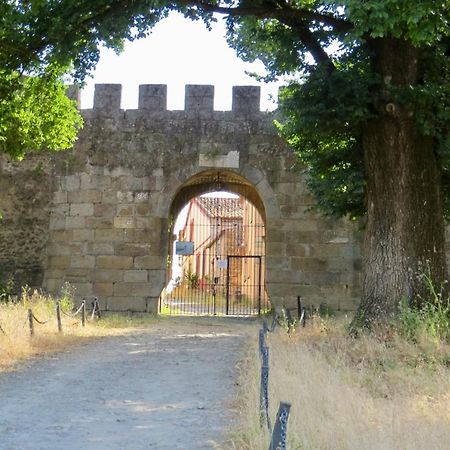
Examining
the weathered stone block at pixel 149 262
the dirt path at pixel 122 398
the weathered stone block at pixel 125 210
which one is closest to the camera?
the dirt path at pixel 122 398

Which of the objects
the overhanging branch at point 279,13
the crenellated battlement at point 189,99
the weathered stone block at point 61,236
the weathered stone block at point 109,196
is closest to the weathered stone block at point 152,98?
the crenellated battlement at point 189,99

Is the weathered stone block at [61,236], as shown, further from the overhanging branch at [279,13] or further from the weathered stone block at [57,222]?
the overhanging branch at [279,13]

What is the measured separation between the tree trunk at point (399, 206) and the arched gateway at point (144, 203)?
6.50 meters

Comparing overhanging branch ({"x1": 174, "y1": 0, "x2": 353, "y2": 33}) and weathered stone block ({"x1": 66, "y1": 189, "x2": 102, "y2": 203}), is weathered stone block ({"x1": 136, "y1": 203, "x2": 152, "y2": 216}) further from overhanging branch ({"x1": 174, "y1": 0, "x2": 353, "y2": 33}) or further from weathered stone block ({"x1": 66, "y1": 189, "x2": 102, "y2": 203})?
overhanging branch ({"x1": 174, "y1": 0, "x2": 353, "y2": 33})

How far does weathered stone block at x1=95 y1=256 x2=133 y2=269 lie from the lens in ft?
52.6

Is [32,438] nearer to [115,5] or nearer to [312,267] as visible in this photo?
[115,5]

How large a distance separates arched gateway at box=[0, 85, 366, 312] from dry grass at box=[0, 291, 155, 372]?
1.12 m

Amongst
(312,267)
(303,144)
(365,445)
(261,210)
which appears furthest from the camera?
(261,210)

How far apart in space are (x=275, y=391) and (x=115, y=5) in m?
5.54

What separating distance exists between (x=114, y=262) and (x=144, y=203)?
156 cm

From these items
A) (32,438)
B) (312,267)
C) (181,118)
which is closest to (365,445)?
(32,438)

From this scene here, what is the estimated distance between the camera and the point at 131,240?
52.8 feet

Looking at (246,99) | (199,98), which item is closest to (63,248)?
(199,98)

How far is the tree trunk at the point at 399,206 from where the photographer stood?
358 inches
